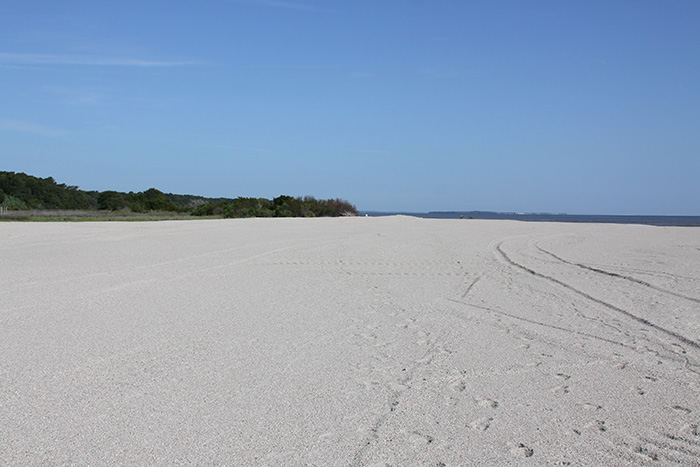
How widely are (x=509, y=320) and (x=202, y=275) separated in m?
4.85

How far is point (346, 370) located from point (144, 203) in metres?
41.4

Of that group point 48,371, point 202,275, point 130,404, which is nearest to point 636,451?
point 130,404

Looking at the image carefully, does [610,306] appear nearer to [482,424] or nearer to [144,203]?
[482,424]

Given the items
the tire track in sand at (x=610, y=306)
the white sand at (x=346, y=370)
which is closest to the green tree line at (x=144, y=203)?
the tire track in sand at (x=610, y=306)

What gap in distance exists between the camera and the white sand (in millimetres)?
2582

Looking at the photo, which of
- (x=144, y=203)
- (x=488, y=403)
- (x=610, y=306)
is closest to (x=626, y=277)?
(x=610, y=306)

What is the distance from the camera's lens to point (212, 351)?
4.12 m

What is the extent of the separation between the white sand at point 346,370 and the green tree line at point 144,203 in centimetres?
2943

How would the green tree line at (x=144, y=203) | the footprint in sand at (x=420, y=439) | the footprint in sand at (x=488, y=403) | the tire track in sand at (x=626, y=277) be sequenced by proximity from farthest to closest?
the green tree line at (x=144, y=203) < the tire track in sand at (x=626, y=277) < the footprint in sand at (x=488, y=403) < the footprint in sand at (x=420, y=439)

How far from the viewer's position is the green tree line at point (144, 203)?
37.2 metres

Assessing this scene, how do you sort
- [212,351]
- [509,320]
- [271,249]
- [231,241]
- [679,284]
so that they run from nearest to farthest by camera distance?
1. [212,351]
2. [509,320]
3. [679,284]
4. [271,249]
5. [231,241]

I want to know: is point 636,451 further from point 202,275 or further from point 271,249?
Answer: point 271,249

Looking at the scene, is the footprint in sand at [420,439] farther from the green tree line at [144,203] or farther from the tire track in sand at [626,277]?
the green tree line at [144,203]

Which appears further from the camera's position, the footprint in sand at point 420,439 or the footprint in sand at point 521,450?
the footprint in sand at point 420,439
